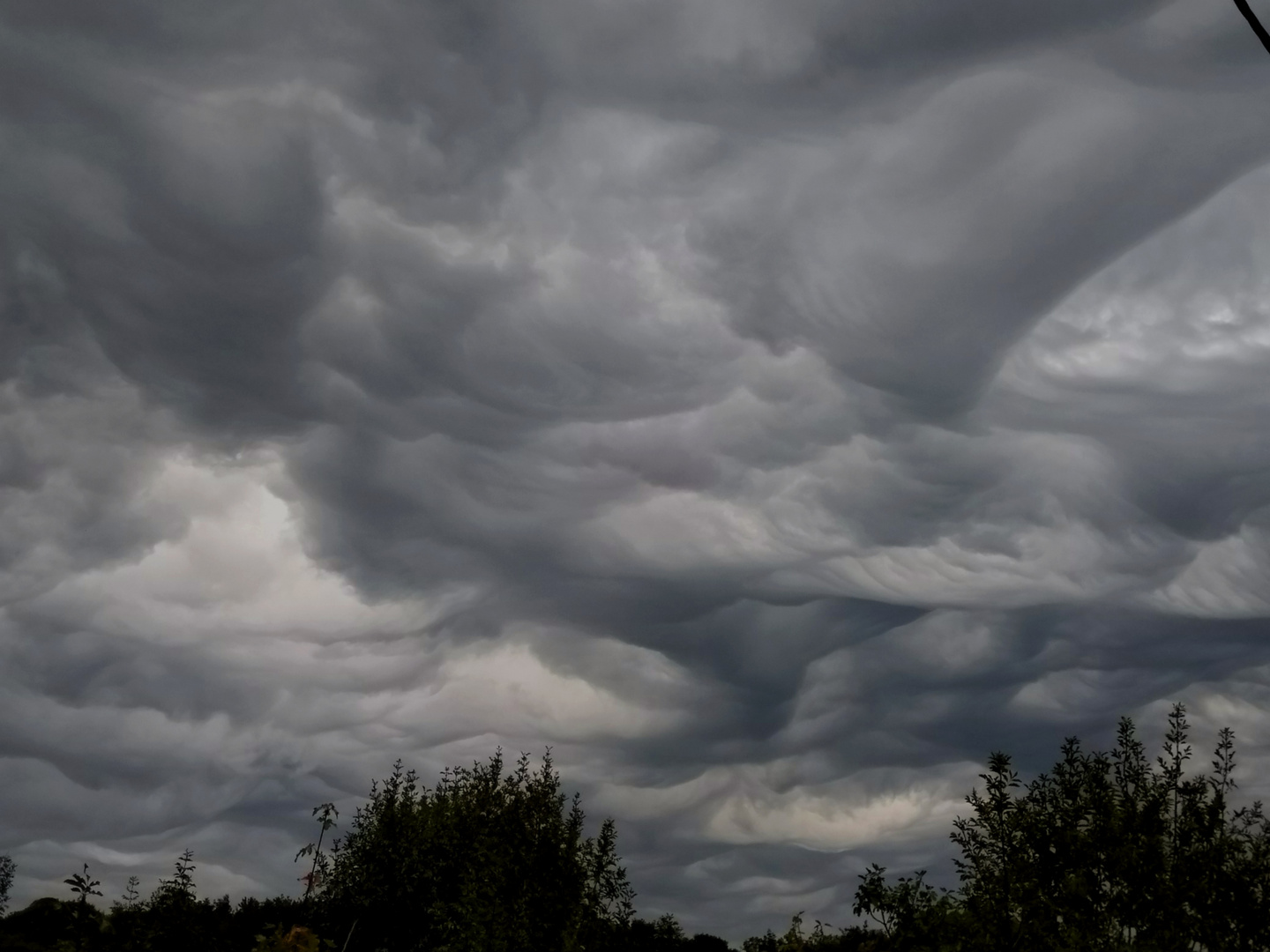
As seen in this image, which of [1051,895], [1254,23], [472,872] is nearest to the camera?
[1254,23]

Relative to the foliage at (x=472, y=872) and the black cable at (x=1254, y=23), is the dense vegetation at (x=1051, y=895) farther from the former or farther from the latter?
the black cable at (x=1254, y=23)

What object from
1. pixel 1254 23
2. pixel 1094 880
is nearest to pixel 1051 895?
pixel 1094 880

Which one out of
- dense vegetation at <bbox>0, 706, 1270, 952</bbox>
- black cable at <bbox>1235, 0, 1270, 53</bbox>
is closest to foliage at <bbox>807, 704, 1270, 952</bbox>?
dense vegetation at <bbox>0, 706, 1270, 952</bbox>

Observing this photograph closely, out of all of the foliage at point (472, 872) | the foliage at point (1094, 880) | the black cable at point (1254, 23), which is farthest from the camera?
the foliage at point (472, 872)

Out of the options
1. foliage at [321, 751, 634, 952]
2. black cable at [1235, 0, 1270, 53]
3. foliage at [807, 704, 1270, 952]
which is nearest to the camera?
black cable at [1235, 0, 1270, 53]

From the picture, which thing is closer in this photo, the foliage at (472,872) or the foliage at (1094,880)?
the foliage at (1094,880)

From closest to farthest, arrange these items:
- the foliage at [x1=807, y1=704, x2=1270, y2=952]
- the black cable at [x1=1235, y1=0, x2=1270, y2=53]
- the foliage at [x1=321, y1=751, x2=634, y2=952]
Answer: the black cable at [x1=1235, y1=0, x2=1270, y2=53], the foliage at [x1=807, y1=704, x2=1270, y2=952], the foliage at [x1=321, y1=751, x2=634, y2=952]

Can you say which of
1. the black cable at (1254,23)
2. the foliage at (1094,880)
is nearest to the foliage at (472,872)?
the foliage at (1094,880)

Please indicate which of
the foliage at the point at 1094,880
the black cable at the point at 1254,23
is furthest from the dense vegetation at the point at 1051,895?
the black cable at the point at 1254,23

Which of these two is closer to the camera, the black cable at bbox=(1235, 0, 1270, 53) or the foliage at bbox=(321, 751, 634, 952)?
the black cable at bbox=(1235, 0, 1270, 53)

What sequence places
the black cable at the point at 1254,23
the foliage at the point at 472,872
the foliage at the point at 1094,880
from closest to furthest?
the black cable at the point at 1254,23 → the foliage at the point at 1094,880 → the foliage at the point at 472,872

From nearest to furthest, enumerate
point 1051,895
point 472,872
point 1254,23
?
point 1254,23, point 1051,895, point 472,872

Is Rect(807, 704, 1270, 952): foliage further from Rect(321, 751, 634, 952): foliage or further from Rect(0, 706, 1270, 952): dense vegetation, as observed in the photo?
Rect(321, 751, 634, 952): foliage

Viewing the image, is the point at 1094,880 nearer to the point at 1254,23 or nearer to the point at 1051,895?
the point at 1051,895
